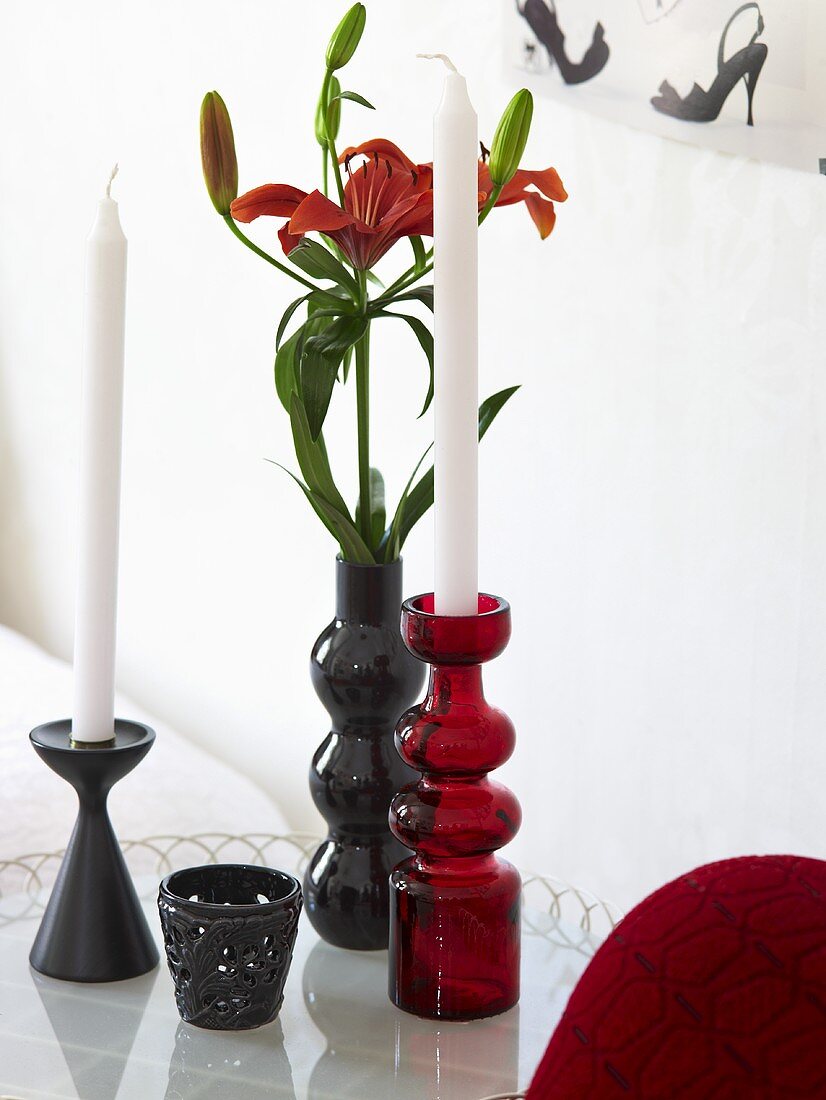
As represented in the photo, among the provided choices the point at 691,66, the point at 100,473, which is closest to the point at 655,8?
the point at 691,66

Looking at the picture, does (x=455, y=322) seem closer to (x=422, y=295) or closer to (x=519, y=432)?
(x=422, y=295)

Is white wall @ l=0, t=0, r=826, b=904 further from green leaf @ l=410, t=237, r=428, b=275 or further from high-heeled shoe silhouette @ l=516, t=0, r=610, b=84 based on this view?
green leaf @ l=410, t=237, r=428, b=275

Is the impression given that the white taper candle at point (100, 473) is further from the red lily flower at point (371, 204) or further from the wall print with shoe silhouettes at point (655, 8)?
the wall print with shoe silhouettes at point (655, 8)

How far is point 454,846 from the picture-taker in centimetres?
59

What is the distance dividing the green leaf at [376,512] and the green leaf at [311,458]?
20 mm

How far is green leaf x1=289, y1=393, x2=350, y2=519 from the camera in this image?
633 millimetres

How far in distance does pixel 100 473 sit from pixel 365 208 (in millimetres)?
189

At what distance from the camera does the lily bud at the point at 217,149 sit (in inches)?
25.0

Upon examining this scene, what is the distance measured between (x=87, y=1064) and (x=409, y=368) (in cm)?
71

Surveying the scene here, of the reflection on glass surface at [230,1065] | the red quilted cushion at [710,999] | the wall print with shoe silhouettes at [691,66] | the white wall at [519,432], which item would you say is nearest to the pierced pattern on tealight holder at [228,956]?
the reflection on glass surface at [230,1065]

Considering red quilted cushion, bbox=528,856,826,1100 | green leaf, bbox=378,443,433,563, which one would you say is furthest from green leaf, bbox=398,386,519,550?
red quilted cushion, bbox=528,856,826,1100

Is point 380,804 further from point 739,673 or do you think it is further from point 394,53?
point 394,53

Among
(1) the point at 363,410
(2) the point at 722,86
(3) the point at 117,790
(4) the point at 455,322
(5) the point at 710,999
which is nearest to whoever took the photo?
(5) the point at 710,999

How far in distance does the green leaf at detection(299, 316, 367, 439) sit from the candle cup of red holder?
12cm
